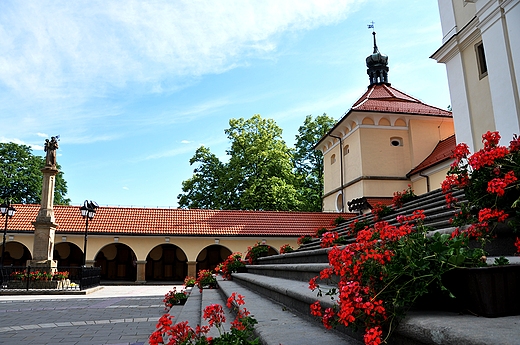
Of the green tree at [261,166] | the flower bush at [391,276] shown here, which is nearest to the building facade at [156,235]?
the green tree at [261,166]

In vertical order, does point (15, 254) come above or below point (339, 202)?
below

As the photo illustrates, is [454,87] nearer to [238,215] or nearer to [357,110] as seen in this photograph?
[357,110]

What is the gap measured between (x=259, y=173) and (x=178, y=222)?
9.00 m

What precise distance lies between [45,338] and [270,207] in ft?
74.6

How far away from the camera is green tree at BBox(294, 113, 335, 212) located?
112 ft

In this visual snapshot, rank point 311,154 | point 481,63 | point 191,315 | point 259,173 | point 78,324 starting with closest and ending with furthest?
1. point 191,315
2. point 78,324
3. point 481,63
4. point 259,173
5. point 311,154

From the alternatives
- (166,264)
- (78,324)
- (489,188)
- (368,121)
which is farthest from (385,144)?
(489,188)

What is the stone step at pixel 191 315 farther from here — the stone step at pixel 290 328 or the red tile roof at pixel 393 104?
the red tile roof at pixel 393 104

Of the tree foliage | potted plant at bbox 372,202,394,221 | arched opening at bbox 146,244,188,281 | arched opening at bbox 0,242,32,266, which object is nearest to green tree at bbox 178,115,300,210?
the tree foliage

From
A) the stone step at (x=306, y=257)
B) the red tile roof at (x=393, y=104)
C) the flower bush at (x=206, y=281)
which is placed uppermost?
the red tile roof at (x=393, y=104)

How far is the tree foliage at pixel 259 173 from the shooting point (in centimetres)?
2886

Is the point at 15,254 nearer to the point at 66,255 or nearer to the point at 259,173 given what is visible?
the point at 66,255

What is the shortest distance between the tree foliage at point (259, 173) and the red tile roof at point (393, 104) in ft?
24.1

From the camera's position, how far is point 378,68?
3019 centimetres
